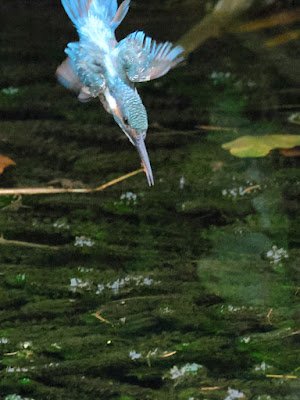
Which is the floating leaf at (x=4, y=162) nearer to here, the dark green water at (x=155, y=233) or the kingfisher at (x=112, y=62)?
the dark green water at (x=155, y=233)

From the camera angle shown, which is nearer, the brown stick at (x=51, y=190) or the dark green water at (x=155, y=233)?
the dark green water at (x=155, y=233)

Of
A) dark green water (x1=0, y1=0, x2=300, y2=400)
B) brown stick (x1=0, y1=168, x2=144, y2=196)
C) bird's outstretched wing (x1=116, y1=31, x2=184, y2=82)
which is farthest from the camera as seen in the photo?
brown stick (x1=0, y1=168, x2=144, y2=196)

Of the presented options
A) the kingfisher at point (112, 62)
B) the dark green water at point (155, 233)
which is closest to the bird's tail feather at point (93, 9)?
the kingfisher at point (112, 62)

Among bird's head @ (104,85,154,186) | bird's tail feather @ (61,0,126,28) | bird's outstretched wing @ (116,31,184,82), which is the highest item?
bird's tail feather @ (61,0,126,28)

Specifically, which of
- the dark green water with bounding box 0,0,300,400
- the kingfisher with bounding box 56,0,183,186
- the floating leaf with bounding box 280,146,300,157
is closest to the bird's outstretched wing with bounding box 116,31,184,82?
the kingfisher with bounding box 56,0,183,186

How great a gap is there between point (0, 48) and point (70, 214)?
1.18 ft

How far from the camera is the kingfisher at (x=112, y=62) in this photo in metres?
0.49

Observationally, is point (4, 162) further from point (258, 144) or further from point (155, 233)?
point (258, 144)

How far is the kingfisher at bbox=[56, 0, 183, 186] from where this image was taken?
1.61ft

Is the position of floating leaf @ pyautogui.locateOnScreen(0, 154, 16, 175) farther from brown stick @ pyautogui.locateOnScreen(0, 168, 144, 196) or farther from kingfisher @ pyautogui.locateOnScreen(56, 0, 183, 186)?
kingfisher @ pyautogui.locateOnScreen(56, 0, 183, 186)

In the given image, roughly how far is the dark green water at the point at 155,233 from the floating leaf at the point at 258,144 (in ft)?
0.04

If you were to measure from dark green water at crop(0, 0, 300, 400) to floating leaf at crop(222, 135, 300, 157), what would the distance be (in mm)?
13

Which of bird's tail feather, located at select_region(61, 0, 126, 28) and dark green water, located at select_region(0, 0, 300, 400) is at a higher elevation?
bird's tail feather, located at select_region(61, 0, 126, 28)

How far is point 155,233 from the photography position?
0.77 metres
